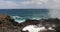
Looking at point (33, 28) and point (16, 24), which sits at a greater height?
point (16, 24)

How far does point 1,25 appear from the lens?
10422 mm

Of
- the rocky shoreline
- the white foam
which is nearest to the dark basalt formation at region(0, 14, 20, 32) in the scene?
the rocky shoreline

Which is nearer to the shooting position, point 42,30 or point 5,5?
point 42,30

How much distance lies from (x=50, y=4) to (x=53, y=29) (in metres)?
2.50

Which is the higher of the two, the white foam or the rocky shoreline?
the rocky shoreline

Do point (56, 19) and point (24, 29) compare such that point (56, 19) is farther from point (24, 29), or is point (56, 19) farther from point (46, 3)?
point (24, 29)

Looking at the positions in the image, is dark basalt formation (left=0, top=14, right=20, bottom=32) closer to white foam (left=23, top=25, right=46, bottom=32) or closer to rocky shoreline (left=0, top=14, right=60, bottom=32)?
rocky shoreline (left=0, top=14, right=60, bottom=32)

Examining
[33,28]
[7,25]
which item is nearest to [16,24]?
[7,25]

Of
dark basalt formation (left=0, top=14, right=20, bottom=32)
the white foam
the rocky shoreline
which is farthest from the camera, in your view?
the white foam

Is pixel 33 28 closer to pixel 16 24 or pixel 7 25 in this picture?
pixel 16 24

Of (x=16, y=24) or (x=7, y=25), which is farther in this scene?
(x=16, y=24)

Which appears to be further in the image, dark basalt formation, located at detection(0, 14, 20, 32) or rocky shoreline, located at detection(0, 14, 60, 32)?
rocky shoreline, located at detection(0, 14, 60, 32)

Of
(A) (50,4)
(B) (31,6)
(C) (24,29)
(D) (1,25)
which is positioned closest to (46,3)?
(A) (50,4)

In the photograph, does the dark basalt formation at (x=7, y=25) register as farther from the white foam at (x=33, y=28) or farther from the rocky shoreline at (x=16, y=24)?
the white foam at (x=33, y=28)
